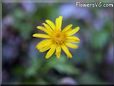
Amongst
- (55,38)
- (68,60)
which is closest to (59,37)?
(55,38)

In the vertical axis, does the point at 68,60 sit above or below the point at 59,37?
below

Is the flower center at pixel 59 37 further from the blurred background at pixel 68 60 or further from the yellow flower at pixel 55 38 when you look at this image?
the blurred background at pixel 68 60

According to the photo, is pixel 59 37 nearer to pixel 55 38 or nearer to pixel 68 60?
pixel 55 38

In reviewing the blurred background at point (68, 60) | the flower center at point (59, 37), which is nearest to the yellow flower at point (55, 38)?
the flower center at point (59, 37)

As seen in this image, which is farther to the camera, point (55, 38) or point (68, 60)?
point (68, 60)

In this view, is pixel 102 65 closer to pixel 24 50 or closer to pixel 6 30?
pixel 24 50

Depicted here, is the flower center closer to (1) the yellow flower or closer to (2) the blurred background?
(1) the yellow flower

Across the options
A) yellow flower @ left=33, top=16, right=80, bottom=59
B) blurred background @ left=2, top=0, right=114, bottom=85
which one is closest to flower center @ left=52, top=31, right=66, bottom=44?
yellow flower @ left=33, top=16, right=80, bottom=59
